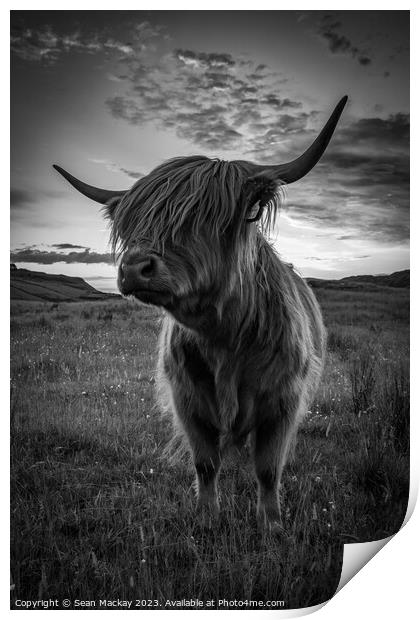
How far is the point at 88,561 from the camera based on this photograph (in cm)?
244

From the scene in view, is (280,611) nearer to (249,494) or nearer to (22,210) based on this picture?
(249,494)

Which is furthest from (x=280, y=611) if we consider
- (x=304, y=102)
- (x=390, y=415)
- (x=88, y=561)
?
(x=304, y=102)

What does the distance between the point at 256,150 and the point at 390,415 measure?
1712 mm

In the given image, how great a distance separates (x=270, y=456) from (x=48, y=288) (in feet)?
5.31

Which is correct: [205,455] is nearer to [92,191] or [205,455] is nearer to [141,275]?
[141,275]

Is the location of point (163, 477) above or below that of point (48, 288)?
below

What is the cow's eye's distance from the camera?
242 centimetres

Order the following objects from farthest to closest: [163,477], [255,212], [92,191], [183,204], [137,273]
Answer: [163,477], [92,191], [255,212], [183,204], [137,273]

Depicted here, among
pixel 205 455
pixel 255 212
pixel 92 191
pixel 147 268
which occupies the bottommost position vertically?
pixel 205 455

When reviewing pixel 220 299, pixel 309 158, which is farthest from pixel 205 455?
pixel 309 158

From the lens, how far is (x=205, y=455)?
2982 millimetres

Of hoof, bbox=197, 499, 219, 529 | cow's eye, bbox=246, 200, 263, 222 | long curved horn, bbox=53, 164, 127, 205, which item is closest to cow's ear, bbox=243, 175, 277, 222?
cow's eye, bbox=246, 200, 263, 222

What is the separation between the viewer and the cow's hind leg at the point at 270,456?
9.38 ft

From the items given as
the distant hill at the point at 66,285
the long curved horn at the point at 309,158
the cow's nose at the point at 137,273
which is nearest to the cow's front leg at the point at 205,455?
the distant hill at the point at 66,285
